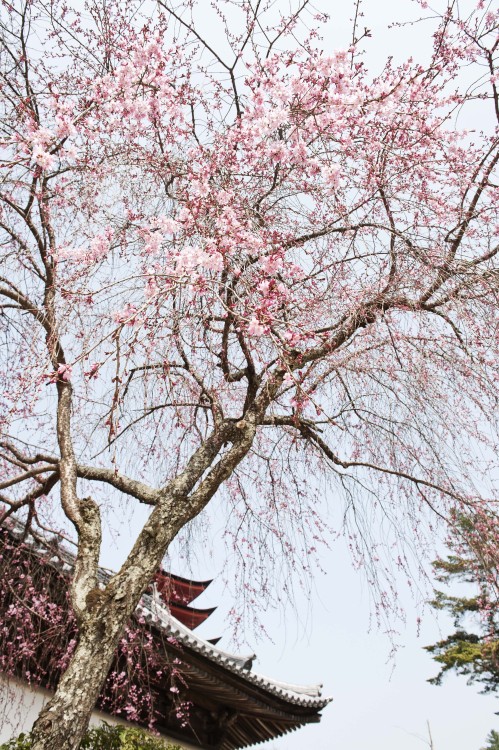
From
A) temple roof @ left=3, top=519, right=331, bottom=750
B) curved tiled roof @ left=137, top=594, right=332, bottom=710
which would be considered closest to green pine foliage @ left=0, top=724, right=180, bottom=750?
temple roof @ left=3, top=519, right=331, bottom=750

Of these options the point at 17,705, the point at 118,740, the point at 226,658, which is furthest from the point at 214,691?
the point at 17,705

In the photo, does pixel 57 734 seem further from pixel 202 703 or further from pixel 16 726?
pixel 202 703

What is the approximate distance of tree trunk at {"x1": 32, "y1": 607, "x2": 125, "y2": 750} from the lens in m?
3.03

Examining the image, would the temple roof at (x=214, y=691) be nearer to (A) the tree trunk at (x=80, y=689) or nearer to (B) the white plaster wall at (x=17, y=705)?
(B) the white plaster wall at (x=17, y=705)

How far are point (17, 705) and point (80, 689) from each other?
267cm

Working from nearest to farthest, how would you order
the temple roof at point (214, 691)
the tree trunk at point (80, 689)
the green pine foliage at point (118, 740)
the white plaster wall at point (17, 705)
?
the tree trunk at point (80, 689)
the green pine foliage at point (118, 740)
the white plaster wall at point (17, 705)
the temple roof at point (214, 691)

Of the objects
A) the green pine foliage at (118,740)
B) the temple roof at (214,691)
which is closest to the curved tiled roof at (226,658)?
the temple roof at (214,691)

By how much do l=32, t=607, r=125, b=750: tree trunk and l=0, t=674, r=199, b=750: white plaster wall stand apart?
7.77ft

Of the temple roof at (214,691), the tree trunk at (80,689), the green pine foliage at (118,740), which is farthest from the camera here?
the temple roof at (214,691)

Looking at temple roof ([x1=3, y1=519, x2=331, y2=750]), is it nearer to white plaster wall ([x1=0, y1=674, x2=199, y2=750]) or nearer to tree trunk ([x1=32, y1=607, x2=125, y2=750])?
white plaster wall ([x1=0, y1=674, x2=199, y2=750])

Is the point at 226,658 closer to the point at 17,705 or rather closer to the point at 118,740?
the point at 118,740

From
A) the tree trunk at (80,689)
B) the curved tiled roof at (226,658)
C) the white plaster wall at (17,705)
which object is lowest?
the white plaster wall at (17,705)

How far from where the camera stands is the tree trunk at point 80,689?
3.03 metres

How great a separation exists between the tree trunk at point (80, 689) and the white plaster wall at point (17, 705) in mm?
2368
